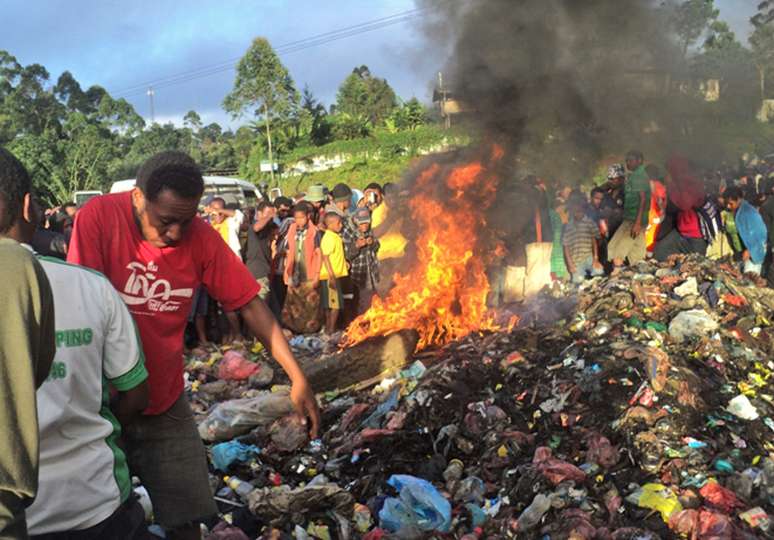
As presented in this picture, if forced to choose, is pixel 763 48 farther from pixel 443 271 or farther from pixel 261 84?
pixel 261 84

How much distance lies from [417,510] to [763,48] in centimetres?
877

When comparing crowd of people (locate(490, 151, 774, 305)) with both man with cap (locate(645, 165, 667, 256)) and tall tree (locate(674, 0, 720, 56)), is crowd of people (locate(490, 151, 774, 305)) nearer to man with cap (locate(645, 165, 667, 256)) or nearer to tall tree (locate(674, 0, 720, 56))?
man with cap (locate(645, 165, 667, 256))

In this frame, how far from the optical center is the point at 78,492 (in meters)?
1.81

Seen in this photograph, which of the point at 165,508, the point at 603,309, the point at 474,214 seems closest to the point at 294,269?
the point at 474,214

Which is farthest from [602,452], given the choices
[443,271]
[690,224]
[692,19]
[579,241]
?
[692,19]

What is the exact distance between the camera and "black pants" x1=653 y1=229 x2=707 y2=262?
947 cm

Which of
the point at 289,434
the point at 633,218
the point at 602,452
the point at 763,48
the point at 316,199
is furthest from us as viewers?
the point at 316,199

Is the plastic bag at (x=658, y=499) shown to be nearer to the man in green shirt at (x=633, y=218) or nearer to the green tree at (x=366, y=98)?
the man in green shirt at (x=633, y=218)

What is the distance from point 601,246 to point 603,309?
321cm

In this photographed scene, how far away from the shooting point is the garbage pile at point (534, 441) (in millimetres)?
4012

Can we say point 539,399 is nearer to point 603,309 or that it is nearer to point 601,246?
point 603,309

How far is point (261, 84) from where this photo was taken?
3834 centimetres

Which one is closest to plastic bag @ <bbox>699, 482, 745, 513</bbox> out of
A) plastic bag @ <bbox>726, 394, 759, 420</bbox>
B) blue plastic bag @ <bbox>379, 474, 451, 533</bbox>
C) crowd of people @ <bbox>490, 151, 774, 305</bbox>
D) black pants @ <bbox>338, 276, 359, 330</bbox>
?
plastic bag @ <bbox>726, 394, 759, 420</bbox>

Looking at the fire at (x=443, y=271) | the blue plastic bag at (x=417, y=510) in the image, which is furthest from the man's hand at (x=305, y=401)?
the fire at (x=443, y=271)
